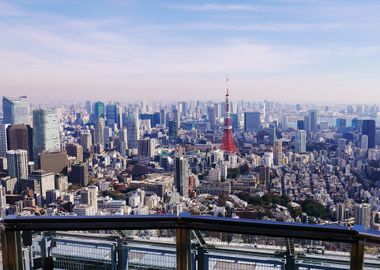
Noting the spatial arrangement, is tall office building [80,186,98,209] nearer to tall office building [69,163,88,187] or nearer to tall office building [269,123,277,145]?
tall office building [69,163,88,187]

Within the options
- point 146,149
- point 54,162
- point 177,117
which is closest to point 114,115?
point 177,117

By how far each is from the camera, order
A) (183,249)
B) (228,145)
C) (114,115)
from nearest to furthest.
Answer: (183,249), (228,145), (114,115)

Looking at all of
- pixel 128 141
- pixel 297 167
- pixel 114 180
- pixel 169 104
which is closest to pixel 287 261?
pixel 114 180

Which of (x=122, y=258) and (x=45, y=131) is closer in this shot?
(x=122, y=258)

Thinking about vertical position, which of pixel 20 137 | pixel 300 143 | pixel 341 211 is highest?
pixel 20 137

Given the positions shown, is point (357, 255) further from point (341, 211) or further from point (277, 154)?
point (277, 154)

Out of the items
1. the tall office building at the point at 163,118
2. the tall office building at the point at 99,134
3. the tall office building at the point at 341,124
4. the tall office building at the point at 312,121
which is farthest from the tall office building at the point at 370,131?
the tall office building at the point at 163,118

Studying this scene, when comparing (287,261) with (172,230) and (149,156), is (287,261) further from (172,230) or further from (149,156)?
(149,156)

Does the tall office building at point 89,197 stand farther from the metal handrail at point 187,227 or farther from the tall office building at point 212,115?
the tall office building at point 212,115
